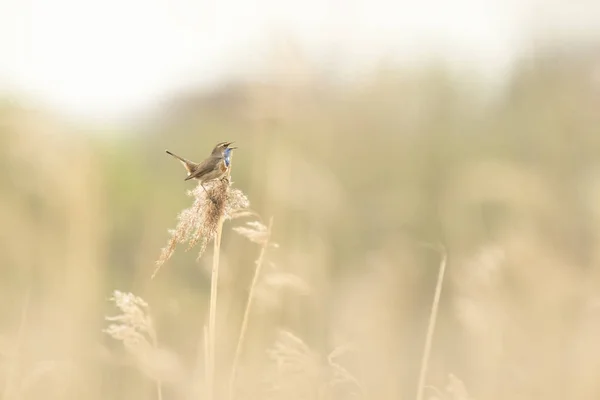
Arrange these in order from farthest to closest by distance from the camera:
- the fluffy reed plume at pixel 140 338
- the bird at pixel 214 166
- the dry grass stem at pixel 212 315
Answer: the bird at pixel 214 166 < the fluffy reed plume at pixel 140 338 < the dry grass stem at pixel 212 315

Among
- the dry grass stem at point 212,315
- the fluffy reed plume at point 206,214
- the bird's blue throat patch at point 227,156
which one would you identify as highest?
the bird's blue throat patch at point 227,156

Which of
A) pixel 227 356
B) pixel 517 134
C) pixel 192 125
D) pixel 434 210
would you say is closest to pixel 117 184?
pixel 192 125

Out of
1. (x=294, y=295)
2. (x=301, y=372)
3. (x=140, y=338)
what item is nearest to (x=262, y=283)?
(x=294, y=295)

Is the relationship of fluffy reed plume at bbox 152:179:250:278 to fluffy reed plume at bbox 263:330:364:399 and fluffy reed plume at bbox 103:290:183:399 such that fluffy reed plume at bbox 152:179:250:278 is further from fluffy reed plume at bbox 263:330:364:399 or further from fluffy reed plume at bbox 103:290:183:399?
fluffy reed plume at bbox 263:330:364:399

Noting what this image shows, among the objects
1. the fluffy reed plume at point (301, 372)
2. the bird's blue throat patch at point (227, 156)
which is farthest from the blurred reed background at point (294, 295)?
the bird's blue throat patch at point (227, 156)

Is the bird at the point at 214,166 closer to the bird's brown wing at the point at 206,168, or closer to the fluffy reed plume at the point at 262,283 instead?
the bird's brown wing at the point at 206,168

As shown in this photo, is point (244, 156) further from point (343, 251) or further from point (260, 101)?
point (260, 101)

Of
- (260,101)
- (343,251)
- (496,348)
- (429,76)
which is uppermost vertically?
(429,76)
